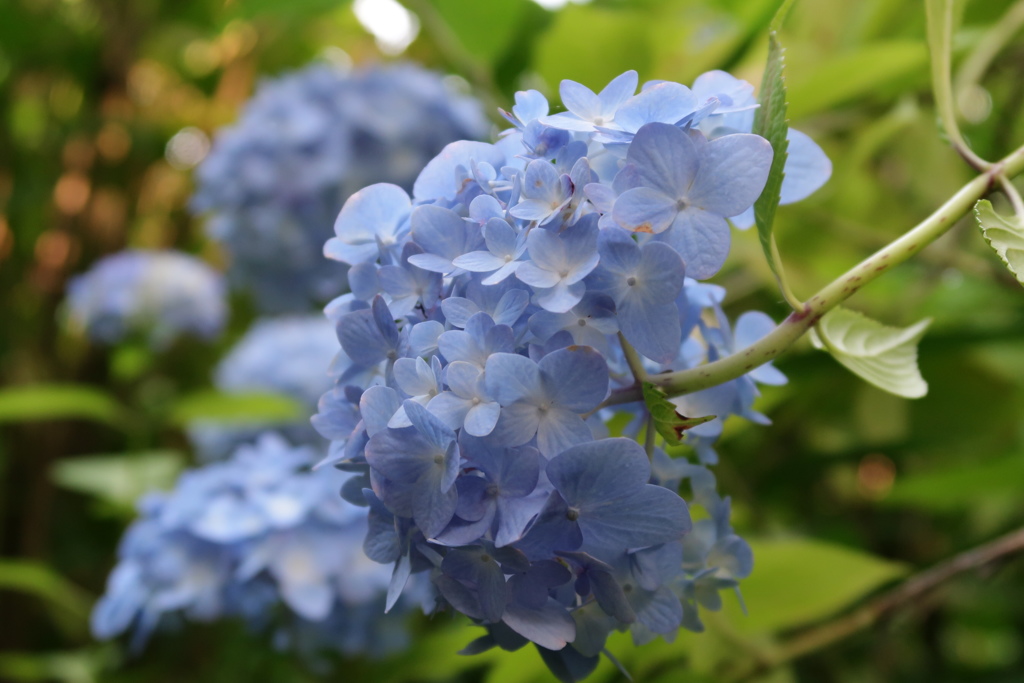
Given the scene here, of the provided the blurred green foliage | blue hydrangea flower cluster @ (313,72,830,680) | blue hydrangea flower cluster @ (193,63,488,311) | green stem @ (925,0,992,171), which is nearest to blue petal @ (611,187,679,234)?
blue hydrangea flower cluster @ (313,72,830,680)

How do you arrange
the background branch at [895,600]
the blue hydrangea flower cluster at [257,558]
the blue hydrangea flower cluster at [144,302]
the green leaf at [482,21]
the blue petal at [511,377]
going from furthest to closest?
the blue hydrangea flower cluster at [144,302], the green leaf at [482,21], the blue hydrangea flower cluster at [257,558], the background branch at [895,600], the blue petal at [511,377]

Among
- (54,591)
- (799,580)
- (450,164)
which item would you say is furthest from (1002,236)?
(54,591)

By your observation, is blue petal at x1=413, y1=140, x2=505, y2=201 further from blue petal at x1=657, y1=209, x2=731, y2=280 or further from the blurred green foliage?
the blurred green foliage

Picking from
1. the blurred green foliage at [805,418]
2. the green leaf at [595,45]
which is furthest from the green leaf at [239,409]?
the green leaf at [595,45]

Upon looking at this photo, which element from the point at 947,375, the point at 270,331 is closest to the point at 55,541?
the point at 270,331

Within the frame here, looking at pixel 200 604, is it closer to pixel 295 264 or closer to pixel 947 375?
pixel 295 264

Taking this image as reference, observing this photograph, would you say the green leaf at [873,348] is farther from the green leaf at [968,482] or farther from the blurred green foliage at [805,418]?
the green leaf at [968,482]
